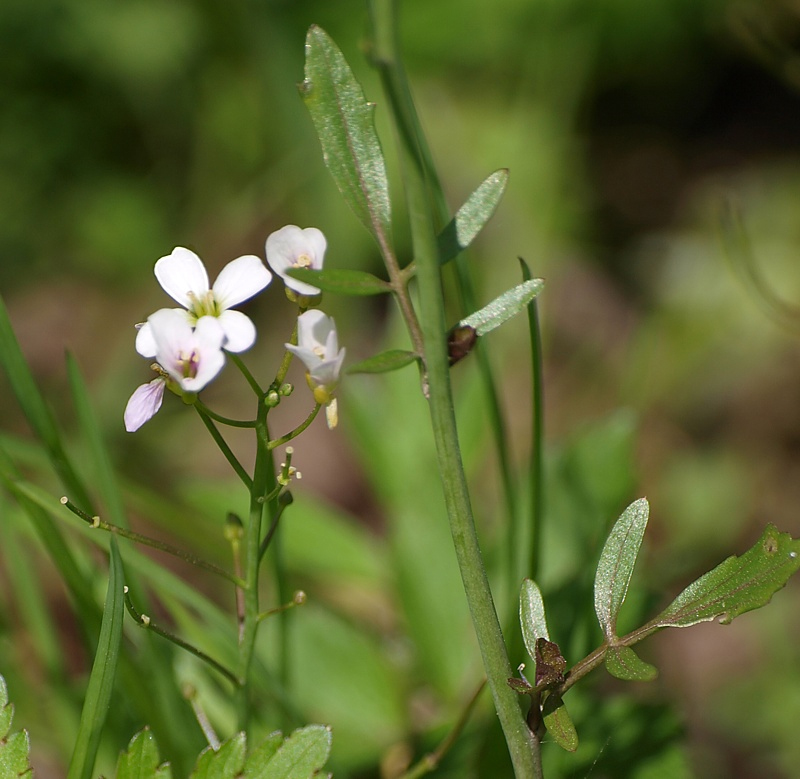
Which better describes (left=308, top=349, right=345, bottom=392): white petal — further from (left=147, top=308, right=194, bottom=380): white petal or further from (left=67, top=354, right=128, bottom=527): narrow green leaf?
(left=67, top=354, right=128, bottom=527): narrow green leaf

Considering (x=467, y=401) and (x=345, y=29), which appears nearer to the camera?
(x=467, y=401)

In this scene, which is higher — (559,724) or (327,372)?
(327,372)

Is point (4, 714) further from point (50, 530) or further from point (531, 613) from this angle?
point (531, 613)

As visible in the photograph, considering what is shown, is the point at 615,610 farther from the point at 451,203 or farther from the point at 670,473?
the point at 451,203

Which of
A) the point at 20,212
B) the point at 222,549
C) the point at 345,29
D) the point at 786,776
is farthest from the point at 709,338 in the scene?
the point at 20,212

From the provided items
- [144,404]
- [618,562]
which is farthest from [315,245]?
[618,562]

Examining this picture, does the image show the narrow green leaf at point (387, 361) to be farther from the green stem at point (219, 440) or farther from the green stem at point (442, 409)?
the green stem at point (219, 440)
